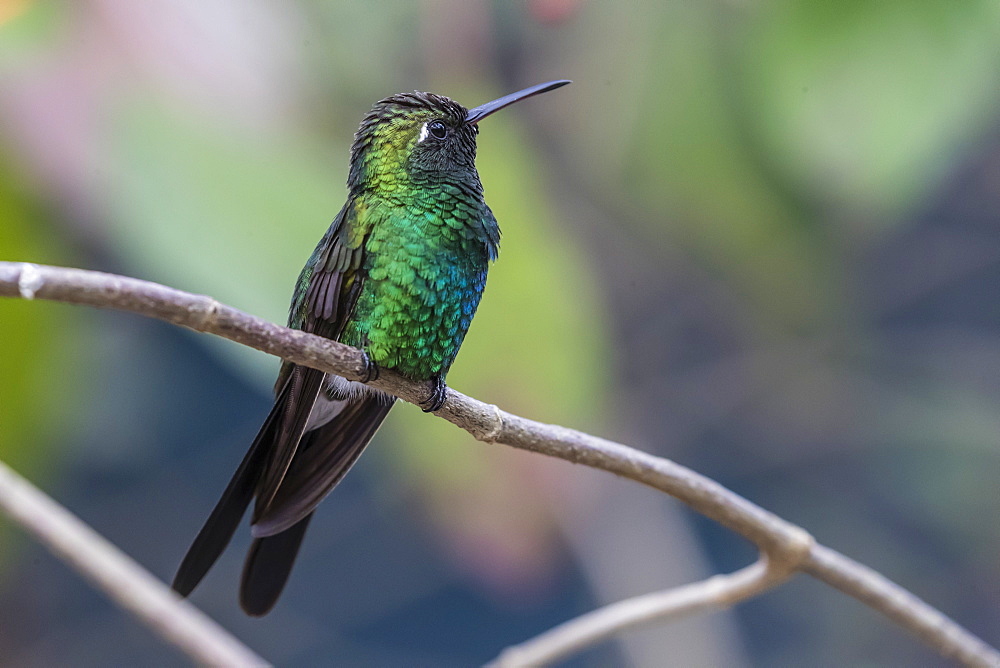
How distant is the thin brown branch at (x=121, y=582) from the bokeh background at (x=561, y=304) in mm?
491

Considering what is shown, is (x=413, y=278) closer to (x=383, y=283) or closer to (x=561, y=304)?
(x=383, y=283)

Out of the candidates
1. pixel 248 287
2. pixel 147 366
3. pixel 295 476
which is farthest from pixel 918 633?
pixel 147 366

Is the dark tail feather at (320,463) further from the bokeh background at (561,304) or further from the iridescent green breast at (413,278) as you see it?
the bokeh background at (561,304)

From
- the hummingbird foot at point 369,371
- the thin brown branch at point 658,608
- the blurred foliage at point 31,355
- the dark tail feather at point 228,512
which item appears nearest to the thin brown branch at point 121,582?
the dark tail feather at point 228,512

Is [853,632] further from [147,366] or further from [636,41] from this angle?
[147,366]

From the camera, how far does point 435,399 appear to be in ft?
3.33

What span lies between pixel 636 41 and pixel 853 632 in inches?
68.6

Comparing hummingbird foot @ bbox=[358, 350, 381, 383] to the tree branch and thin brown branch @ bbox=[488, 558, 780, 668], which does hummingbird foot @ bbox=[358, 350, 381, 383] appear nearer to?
the tree branch

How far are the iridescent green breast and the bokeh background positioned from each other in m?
0.46

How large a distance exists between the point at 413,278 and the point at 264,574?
Result: 1.37 ft

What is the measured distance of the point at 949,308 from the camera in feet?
8.46

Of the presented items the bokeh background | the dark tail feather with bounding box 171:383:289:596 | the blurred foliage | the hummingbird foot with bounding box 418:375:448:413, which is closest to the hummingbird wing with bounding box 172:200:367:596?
the dark tail feather with bounding box 171:383:289:596

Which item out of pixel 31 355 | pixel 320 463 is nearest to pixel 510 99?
pixel 320 463

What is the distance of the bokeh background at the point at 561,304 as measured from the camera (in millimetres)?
1691
